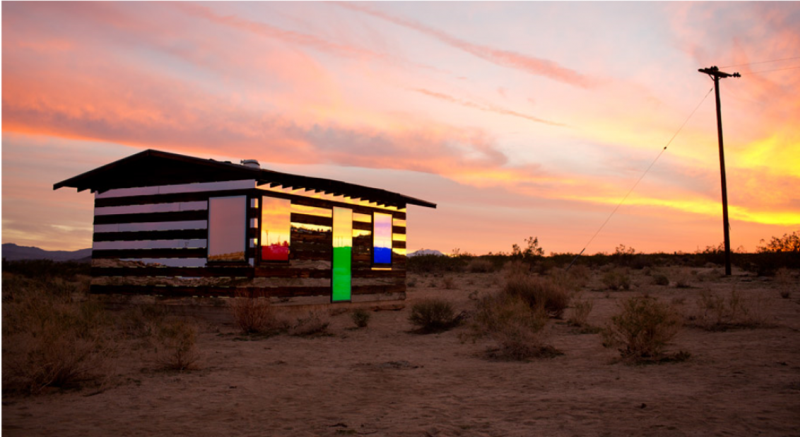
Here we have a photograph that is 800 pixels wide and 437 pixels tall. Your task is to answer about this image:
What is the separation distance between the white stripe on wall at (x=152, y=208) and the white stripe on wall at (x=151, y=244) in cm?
78

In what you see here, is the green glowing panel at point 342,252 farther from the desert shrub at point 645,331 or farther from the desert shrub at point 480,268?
the desert shrub at point 480,268

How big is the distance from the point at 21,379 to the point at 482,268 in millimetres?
33441

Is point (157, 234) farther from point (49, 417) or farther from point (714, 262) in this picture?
point (714, 262)

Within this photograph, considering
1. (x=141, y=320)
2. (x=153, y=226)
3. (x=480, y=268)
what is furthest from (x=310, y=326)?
(x=480, y=268)

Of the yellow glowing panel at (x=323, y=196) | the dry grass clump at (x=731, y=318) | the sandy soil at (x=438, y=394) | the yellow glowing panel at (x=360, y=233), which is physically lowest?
the sandy soil at (x=438, y=394)

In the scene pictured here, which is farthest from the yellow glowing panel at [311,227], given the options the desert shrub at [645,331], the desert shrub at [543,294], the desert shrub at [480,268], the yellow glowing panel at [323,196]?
the desert shrub at [480,268]

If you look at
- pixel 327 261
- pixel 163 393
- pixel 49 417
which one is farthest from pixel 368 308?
pixel 49 417

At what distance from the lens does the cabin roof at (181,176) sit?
12930mm

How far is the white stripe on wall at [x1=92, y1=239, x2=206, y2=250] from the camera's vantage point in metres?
13.6

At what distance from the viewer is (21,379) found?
21.5 ft

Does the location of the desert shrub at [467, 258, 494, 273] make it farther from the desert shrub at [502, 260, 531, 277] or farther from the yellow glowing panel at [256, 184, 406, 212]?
the yellow glowing panel at [256, 184, 406, 212]

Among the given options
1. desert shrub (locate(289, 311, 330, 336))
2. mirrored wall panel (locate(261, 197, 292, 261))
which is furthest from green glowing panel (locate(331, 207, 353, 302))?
desert shrub (locate(289, 311, 330, 336))

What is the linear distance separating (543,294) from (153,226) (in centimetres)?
986

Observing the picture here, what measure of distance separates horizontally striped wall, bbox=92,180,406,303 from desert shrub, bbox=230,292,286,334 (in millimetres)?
616
